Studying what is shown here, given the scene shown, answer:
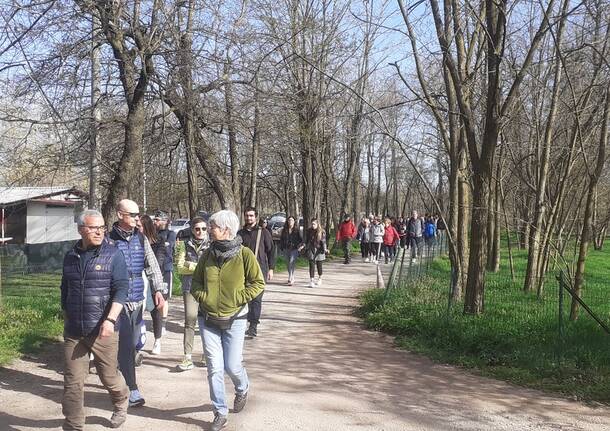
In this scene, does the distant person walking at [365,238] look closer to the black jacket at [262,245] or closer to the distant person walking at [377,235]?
the distant person walking at [377,235]

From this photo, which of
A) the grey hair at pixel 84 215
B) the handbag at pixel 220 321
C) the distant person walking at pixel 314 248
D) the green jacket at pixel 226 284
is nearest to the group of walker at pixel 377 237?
the distant person walking at pixel 314 248

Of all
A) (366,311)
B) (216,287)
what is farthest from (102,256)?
(366,311)

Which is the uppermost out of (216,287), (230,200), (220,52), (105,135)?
(220,52)

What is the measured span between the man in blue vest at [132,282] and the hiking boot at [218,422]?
0.90 metres

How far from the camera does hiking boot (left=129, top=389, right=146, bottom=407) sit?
522 cm

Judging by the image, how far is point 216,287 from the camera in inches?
191

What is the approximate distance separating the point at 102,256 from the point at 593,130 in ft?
36.6

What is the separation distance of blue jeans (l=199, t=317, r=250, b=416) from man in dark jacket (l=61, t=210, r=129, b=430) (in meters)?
0.73

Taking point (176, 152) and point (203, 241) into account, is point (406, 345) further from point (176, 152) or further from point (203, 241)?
point (176, 152)

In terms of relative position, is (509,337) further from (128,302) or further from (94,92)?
(94,92)

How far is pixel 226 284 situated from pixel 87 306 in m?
1.06

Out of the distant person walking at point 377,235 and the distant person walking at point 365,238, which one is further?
the distant person walking at point 365,238

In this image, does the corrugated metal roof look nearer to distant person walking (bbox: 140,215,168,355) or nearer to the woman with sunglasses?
distant person walking (bbox: 140,215,168,355)

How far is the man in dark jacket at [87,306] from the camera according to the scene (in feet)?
14.5
